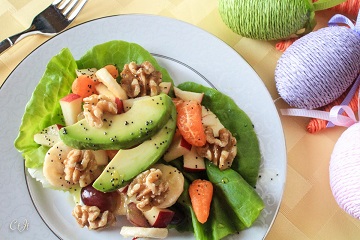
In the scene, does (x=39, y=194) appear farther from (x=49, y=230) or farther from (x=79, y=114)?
(x=79, y=114)

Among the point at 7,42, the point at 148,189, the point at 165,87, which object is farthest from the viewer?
the point at 7,42

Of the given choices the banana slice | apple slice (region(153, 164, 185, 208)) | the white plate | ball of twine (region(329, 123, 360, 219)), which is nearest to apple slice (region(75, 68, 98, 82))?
the white plate

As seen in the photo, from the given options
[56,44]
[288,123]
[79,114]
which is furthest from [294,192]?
[56,44]

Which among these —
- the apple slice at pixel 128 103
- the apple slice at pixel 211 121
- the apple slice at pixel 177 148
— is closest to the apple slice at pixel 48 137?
the apple slice at pixel 128 103

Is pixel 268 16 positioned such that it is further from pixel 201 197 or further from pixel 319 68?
pixel 201 197

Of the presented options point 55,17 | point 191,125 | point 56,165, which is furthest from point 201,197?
point 55,17

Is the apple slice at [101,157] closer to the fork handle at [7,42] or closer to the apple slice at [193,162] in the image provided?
the apple slice at [193,162]

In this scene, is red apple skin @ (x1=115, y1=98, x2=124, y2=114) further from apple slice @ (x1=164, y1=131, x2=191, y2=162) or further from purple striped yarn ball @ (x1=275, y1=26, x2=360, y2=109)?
purple striped yarn ball @ (x1=275, y1=26, x2=360, y2=109)
